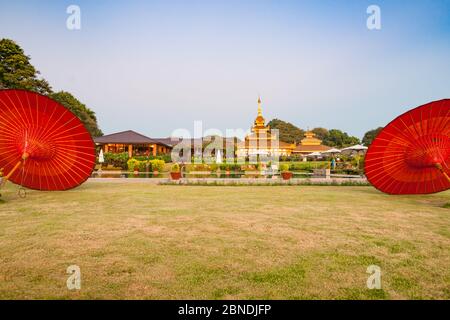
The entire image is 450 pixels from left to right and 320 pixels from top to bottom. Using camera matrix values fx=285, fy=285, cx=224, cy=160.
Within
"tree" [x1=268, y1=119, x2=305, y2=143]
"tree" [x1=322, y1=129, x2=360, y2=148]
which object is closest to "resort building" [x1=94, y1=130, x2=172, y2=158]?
"tree" [x1=268, y1=119, x2=305, y2=143]

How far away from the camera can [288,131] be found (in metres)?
72.0

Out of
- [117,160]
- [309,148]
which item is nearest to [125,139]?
[117,160]

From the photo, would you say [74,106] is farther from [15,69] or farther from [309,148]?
[309,148]

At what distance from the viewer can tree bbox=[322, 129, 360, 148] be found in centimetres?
6851


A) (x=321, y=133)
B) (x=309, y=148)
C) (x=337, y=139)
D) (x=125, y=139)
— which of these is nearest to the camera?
(x=125, y=139)

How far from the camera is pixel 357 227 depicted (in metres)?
5.56

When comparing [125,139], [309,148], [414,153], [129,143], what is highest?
[125,139]

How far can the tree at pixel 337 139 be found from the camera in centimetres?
6851

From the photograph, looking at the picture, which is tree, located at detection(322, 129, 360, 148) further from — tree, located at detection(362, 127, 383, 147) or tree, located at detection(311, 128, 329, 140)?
tree, located at detection(362, 127, 383, 147)

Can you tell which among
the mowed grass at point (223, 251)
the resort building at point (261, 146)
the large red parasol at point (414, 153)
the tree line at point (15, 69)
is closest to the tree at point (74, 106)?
the tree line at point (15, 69)

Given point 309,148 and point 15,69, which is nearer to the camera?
point 15,69

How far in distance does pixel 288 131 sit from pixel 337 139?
1253cm

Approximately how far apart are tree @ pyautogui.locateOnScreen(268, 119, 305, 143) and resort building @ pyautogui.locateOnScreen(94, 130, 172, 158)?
126 feet

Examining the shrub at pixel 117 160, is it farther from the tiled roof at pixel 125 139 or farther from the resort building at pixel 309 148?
the resort building at pixel 309 148
